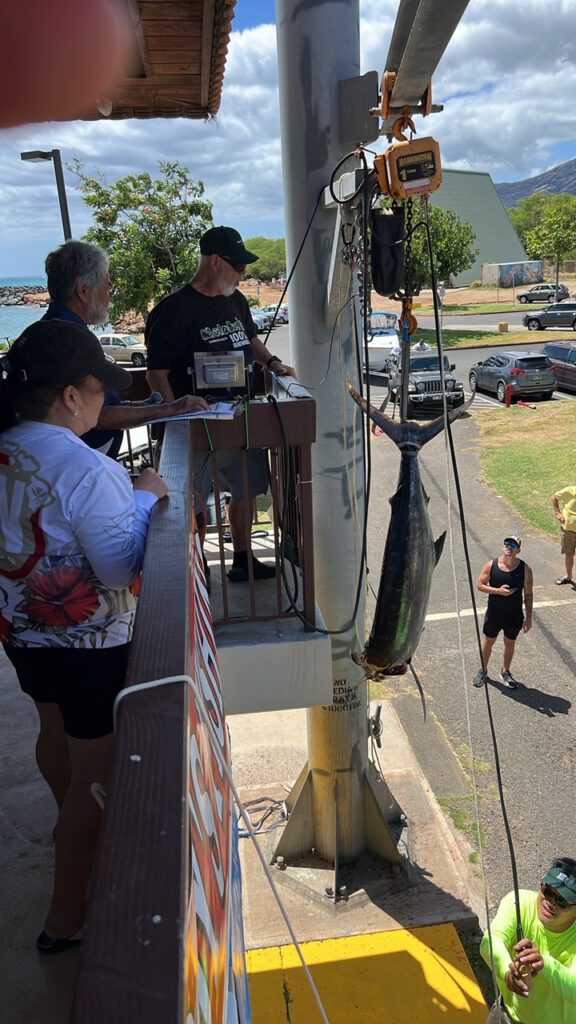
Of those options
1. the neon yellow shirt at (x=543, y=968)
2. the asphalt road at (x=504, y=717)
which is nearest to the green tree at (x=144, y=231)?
the asphalt road at (x=504, y=717)

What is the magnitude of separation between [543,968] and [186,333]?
384cm

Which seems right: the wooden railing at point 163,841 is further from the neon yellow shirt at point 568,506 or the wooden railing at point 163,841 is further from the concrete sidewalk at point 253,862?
the neon yellow shirt at point 568,506

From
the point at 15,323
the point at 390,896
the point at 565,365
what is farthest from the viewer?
Answer: the point at 15,323

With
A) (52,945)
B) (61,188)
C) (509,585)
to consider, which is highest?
(61,188)

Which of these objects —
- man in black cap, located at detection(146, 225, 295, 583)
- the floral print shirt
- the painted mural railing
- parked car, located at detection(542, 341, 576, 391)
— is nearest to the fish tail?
man in black cap, located at detection(146, 225, 295, 583)

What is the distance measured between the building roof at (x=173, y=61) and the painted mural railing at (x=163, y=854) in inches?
133

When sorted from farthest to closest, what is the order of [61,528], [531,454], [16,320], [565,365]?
[16,320] → [565,365] → [531,454] → [61,528]

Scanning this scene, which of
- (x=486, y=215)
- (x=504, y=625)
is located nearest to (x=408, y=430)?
(x=504, y=625)

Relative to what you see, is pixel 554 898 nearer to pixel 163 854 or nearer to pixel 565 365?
pixel 163 854

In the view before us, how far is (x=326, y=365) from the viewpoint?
439 centimetres

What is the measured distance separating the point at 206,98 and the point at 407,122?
2.89 meters

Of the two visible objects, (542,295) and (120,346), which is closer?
(120,346)

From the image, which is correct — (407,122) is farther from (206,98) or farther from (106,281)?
(206,98)

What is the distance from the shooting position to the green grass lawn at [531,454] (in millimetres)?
13961
